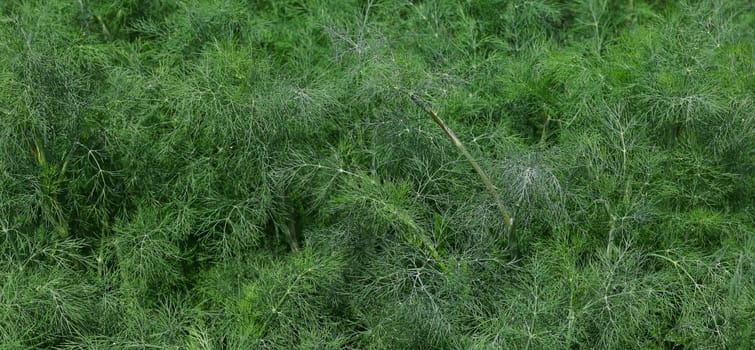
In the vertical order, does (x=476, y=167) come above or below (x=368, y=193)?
above

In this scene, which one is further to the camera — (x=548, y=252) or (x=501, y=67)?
(x=501, y=67)

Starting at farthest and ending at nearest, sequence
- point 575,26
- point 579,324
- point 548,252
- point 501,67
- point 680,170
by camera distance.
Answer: point 575,26
point 501,67
point 680,170
point 548,252
point 579,324

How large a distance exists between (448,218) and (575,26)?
5.34ft

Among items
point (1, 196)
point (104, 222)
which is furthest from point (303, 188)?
point (1, 196)

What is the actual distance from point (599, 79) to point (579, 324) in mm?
1184

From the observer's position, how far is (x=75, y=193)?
14.8 feet

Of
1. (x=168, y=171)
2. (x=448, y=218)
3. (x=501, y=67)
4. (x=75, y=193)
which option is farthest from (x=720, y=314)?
(x=75, y=193)

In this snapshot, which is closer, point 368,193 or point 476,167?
point 476,167

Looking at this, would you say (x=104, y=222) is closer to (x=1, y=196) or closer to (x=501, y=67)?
(x=1, y=196)

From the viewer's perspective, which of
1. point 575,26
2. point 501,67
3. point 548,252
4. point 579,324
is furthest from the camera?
point 575,26

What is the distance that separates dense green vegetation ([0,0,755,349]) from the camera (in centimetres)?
A: 401

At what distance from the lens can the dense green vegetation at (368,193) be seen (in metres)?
4.01

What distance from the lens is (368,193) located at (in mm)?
4145

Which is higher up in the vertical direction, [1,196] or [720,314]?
[1,196]
